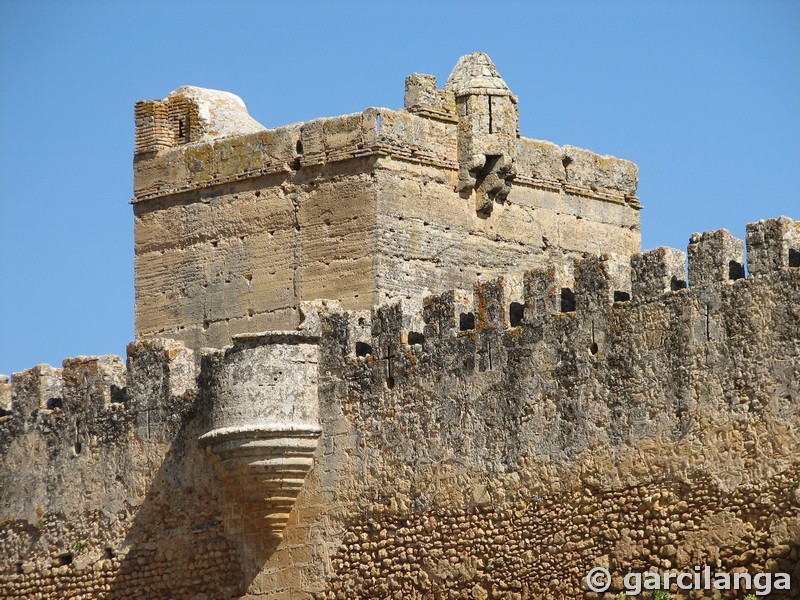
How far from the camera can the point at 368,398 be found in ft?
84.8

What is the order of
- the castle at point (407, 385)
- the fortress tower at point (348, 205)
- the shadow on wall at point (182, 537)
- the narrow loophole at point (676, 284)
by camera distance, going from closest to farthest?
the castle at point (407, 385)
the narrow loophole at point (676, 284)
the shadow on wall at point (182, 537)
the fortress tower at point (348, 205)

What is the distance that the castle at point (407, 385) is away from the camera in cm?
2269

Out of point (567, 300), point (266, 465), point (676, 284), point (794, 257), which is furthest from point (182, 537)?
point (794, 257)

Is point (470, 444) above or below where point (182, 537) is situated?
above

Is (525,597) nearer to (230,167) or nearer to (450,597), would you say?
(450,597)

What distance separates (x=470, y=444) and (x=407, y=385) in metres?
1.13

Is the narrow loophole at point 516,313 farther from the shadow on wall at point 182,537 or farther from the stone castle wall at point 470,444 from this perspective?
the shadow on wall at point 182,537

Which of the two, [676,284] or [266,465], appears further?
[266,465]

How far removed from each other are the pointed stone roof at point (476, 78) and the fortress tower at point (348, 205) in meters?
0.02

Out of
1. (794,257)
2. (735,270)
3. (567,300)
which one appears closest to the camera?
(794,257)

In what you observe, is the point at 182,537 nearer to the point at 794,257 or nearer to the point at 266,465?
the point at 266,465

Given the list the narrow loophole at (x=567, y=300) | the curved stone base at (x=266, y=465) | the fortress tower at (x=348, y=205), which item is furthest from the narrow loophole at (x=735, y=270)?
the fortress tower at (x=348, y=205)

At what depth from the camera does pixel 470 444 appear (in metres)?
24.8

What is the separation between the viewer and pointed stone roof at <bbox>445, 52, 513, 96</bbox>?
2986 cm
